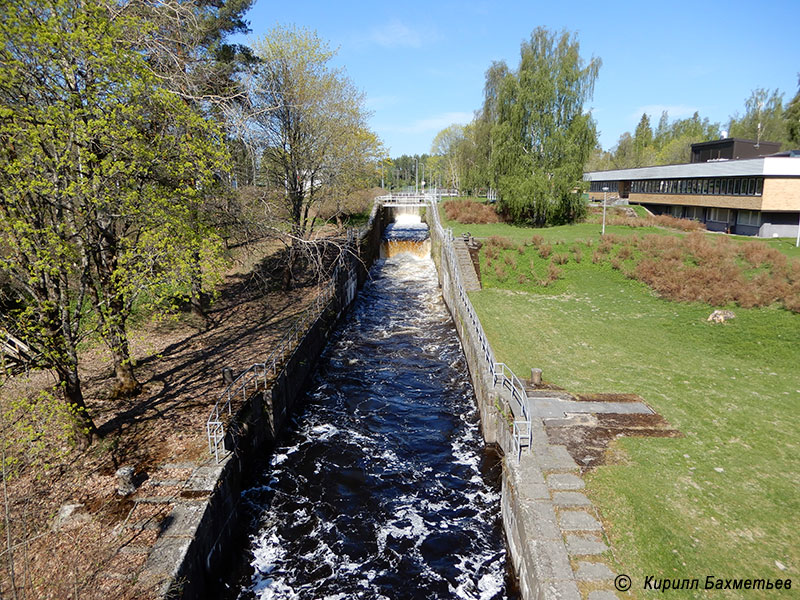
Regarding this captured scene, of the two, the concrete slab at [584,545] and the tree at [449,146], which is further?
the tree at [449,146]

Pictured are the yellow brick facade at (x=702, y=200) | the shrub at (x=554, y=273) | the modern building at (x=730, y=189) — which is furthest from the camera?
the yellow brick facade at (x=702, y=200)

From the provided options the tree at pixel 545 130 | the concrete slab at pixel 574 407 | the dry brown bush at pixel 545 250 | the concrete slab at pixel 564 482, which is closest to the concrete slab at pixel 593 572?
the concrete slab at pixel 564 482

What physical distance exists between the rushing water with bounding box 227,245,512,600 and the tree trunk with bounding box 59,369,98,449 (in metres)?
Answer: 3.79

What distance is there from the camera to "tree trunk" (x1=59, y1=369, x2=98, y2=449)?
31.0 ft

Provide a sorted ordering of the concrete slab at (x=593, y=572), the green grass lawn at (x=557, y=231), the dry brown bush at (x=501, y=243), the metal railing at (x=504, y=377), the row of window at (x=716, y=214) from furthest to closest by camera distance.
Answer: the row of window at (x=716, y=214) → the green grass lawn at (x=557, y=231) → the dry brown bush at (x=501, y=243) → the metal railing at (x=504, y=377) → the concrete slab at (x=593, y=572)

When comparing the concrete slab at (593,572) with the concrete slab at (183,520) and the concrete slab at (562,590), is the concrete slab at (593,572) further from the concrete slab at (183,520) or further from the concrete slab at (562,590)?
the concrete slab at (183,520)

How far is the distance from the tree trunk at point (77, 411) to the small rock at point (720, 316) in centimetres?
2085

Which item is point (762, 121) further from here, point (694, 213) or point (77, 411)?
point (77, 411)

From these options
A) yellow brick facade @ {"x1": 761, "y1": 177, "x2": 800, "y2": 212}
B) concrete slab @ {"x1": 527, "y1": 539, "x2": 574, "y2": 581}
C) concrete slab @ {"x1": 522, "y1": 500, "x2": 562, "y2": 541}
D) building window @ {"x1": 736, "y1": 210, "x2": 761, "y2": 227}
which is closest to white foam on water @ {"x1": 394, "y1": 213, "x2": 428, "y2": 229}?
building window @ {"x1": 736, "y1": 210, "x2": 761, "y2": 227}

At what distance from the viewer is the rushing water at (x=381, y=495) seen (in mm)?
9086

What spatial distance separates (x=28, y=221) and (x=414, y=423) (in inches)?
437

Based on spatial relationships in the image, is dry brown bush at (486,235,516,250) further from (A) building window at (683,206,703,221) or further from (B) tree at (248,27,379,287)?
(A) building window at (683,206,703,221)

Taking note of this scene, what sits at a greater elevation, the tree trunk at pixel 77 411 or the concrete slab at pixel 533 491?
the tree trunk at pixel 77 411

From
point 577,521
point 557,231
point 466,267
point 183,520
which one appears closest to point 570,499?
point 577,521
